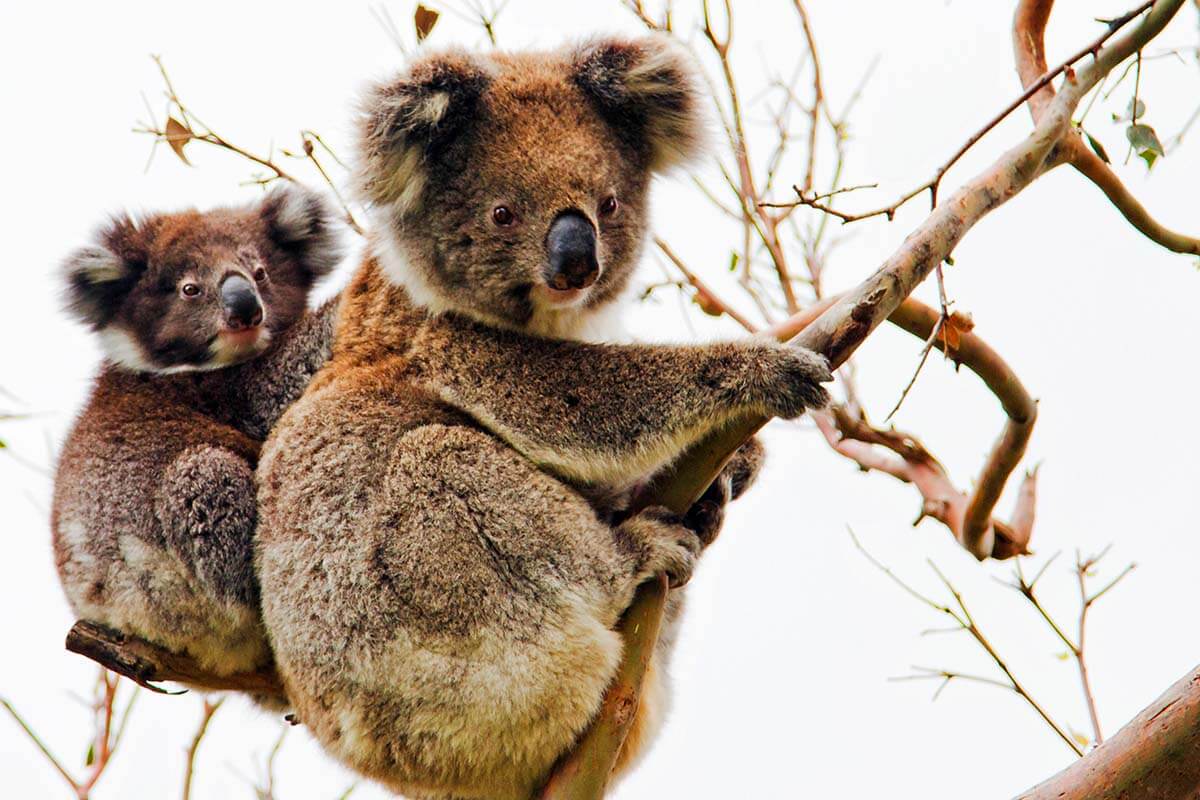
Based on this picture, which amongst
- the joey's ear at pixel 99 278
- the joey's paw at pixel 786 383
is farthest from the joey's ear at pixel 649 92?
the joey's ear at pixel 99 278

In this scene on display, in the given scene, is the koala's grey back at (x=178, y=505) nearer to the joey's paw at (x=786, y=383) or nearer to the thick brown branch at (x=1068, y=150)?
the joey's paw at (x=786, y=383)

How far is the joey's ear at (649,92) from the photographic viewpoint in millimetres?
3486

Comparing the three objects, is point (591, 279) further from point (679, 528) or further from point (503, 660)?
point (503, 660)

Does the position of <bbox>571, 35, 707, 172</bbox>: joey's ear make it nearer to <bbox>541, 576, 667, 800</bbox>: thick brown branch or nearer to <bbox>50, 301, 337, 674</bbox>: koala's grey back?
<bbox>50, 301, 337, 674</bbox>: koala's grey back

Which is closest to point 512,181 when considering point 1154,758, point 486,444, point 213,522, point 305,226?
point 486,444

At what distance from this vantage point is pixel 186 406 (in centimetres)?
375

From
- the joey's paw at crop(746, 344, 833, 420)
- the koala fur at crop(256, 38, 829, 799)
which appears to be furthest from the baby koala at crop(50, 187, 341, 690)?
the joey's paw at crop(746, 344, 833, 420)

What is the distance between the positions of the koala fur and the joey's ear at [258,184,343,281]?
1023mm

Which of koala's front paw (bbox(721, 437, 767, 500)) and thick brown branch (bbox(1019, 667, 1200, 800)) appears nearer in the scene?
thick brown branch (bbox(1019, 667, 1200, 800))

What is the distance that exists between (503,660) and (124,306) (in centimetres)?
208

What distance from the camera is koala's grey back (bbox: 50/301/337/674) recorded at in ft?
10.6

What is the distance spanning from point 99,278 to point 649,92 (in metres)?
2.06

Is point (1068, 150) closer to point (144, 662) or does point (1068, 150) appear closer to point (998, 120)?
point (998, 120)

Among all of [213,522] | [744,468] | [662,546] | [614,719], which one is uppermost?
[213,522]
